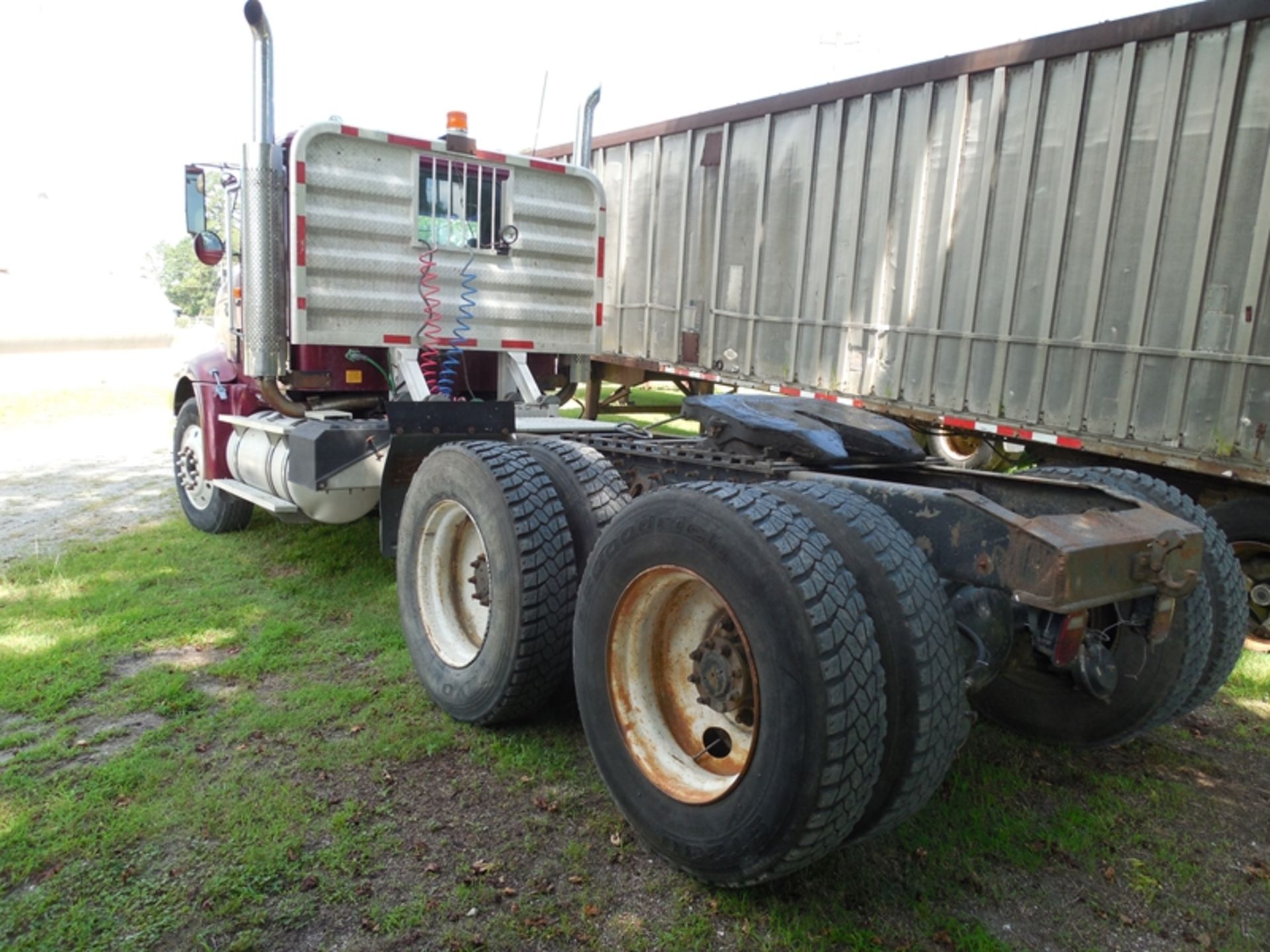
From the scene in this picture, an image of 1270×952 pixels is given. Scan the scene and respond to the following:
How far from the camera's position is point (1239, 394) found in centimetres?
513

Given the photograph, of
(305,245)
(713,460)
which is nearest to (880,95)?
(305,245)

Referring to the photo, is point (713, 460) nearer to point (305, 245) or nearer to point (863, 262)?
point (305, 245)

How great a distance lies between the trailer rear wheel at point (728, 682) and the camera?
2346mm

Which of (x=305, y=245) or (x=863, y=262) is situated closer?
(x=305, y=245)

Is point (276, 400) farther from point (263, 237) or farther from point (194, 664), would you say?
point (194, 664)

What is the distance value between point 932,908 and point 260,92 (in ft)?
17.6

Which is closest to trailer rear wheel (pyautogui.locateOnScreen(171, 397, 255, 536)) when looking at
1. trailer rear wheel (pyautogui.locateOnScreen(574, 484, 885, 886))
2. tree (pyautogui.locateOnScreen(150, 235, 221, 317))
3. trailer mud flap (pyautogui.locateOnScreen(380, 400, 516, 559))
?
trailer mud flap (pyautogui.locateOnScreen(380, 400, 516, 559))

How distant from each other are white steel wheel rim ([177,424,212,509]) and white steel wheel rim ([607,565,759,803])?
198 inches

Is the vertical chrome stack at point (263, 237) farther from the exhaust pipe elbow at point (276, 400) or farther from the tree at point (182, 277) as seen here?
the tree at point (182, 277)

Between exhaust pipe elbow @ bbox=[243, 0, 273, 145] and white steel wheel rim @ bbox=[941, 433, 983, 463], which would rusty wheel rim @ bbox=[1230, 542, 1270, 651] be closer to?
white steel wheel rim @ bbox=[941, 433, 983, 463]

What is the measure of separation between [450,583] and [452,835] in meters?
1.39

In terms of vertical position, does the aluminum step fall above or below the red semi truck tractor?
below

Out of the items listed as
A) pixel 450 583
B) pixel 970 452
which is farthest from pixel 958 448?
pixel 450 583

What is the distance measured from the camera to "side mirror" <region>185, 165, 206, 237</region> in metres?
6.20
